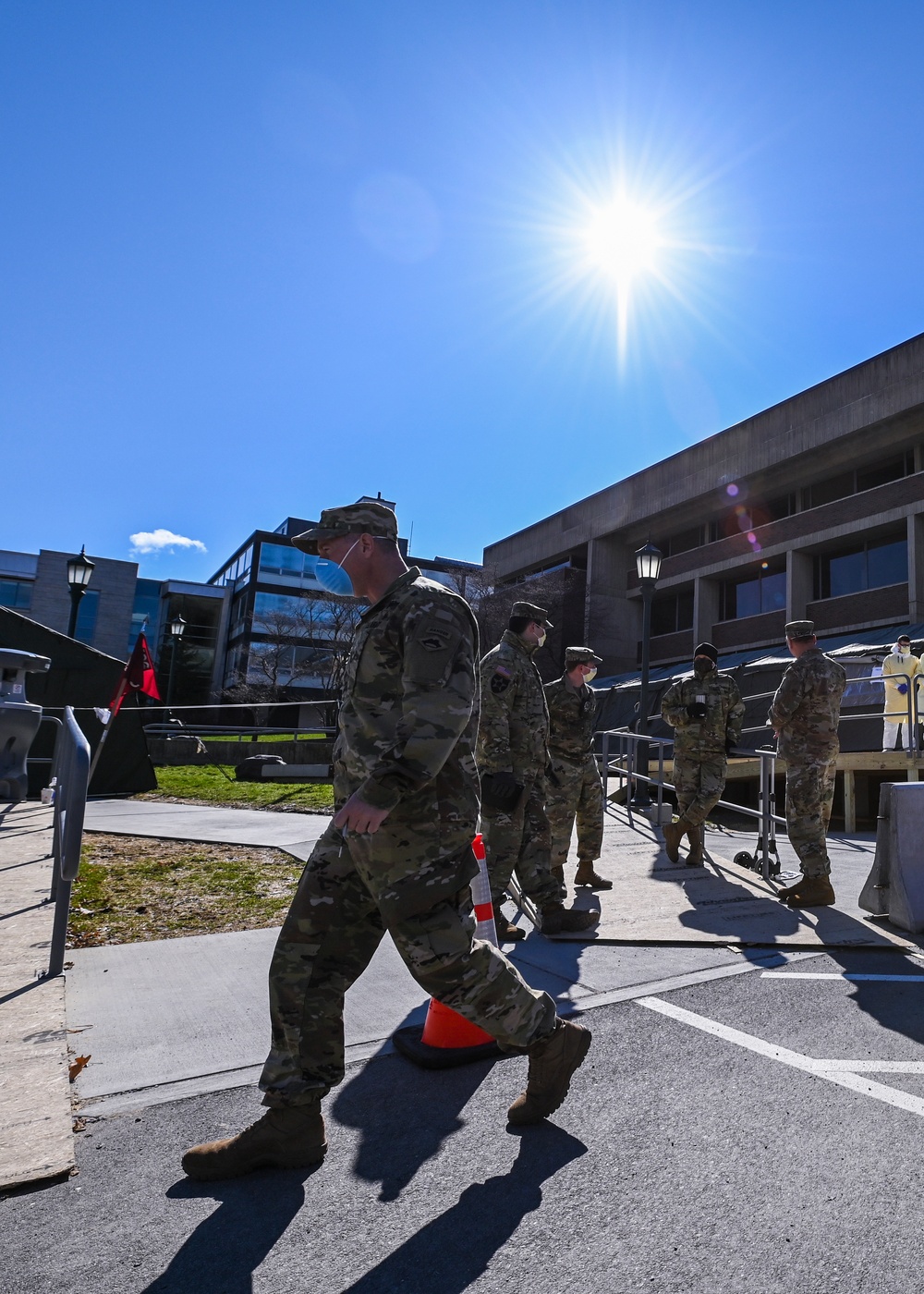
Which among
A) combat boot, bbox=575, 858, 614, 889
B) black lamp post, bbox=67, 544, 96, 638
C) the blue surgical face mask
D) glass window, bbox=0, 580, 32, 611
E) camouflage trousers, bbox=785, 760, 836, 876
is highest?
glass window, bbox=0, 580, 32, 611

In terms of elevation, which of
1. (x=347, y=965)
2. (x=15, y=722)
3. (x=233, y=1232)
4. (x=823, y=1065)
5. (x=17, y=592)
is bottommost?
(x=233, y=1232)

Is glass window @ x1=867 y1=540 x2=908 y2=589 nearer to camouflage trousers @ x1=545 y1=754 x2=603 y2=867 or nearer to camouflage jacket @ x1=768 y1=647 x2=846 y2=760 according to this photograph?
camouflage jacket @ x1=768 y1=647 x2=846 y2=760

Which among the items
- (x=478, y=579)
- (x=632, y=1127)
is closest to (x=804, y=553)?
(x=478, y=579)

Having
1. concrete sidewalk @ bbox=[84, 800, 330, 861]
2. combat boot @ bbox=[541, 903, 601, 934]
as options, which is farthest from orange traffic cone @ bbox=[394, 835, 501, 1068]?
concrete sidewalk @ bbox=[84, 800, 330, 861]

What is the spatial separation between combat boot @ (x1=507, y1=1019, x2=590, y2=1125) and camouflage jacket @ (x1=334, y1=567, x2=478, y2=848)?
2.34ft

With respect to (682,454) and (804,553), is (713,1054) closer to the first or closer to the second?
A: (804,553)

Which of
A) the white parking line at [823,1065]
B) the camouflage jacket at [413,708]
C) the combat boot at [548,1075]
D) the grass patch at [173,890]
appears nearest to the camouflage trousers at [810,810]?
the white parking line at [823,1065]

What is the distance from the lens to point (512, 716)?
5012 mm

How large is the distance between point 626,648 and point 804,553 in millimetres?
10227

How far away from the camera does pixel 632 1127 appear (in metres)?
2.44

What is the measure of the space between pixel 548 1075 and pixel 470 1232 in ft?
1.92

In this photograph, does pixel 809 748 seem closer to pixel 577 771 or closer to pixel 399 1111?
pixel 577 771

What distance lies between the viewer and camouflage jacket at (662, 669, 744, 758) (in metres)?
7.36

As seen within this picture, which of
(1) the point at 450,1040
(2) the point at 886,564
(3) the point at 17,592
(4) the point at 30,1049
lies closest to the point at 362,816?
(1) the point at 450,1040
